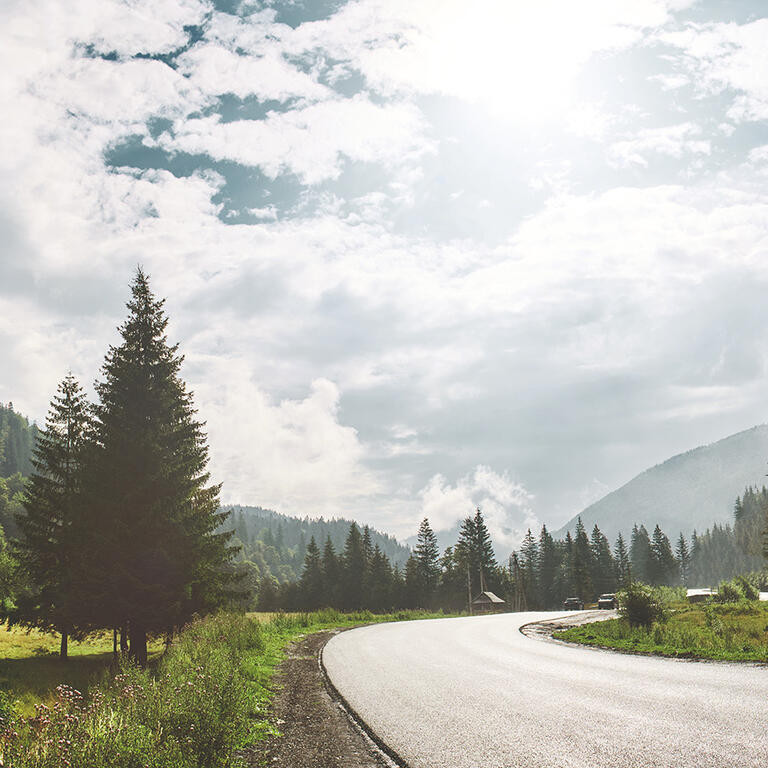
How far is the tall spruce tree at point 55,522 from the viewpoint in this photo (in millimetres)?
23297

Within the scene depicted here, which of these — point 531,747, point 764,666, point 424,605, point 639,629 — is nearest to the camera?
point 531,747

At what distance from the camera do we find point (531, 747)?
23.1 feet

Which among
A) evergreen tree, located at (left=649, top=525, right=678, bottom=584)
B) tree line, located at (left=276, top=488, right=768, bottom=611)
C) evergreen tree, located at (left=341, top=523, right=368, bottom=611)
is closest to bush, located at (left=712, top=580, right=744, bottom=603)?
tree line, located at (left=276, top=488, right=768, bottom=611)

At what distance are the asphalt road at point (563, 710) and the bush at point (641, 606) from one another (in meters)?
7.73

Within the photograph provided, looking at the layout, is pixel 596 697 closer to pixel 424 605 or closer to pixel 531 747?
pixel 531 747

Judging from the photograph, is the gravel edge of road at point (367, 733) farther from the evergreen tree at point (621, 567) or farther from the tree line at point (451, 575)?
the evergreen tree at point (621, 567)

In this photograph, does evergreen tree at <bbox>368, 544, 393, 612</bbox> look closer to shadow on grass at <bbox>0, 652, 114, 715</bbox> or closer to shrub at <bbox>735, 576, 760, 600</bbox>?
shrub at <bbox>735, 576, 760, 600</bbox>

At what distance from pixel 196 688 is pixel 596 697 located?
6.86m

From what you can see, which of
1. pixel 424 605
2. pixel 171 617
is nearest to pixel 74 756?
pixel 171 617

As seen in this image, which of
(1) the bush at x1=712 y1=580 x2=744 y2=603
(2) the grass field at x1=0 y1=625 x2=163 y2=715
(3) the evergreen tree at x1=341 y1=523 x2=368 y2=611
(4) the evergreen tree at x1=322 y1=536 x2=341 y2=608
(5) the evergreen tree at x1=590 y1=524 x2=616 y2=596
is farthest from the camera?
(5) the evergreen tree at x1=590 y1=524 x2=616 y2=596

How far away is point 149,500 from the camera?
1998cm

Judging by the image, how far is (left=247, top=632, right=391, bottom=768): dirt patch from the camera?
7.19 m

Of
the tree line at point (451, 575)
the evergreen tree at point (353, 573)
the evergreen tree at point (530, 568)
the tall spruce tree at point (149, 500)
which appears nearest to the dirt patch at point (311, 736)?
the tall spruce tree at point (149, 500)

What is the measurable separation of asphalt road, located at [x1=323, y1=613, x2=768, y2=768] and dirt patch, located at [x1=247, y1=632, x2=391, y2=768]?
15.9 inches
